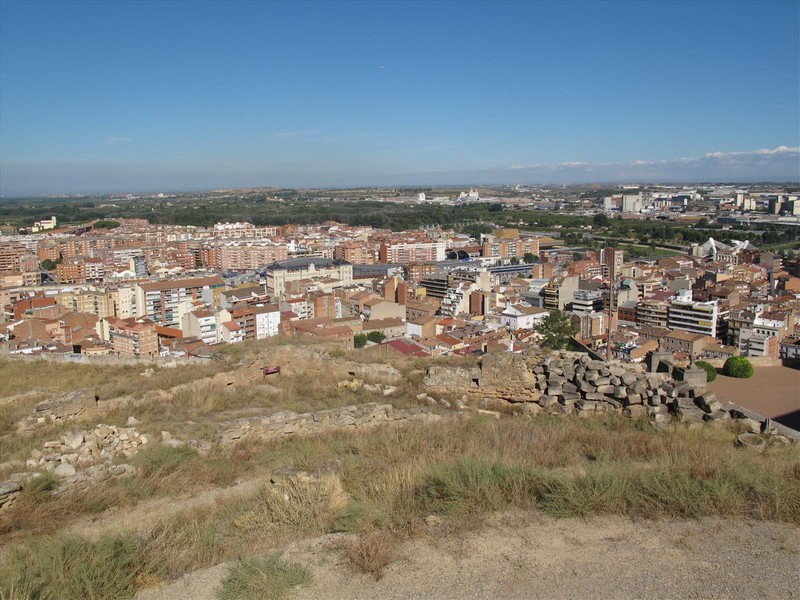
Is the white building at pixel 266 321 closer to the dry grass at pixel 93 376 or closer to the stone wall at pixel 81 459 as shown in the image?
the dry grass at pixel 93 376

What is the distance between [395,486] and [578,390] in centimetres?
263

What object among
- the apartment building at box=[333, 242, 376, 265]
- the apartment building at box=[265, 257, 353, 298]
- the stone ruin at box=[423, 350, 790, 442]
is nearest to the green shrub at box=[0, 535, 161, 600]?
the stone ruin at box=[423, 350, 790, 442]

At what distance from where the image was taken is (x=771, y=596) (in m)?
2.17

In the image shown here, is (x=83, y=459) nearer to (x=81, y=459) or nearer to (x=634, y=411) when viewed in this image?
(x=81, y=459)

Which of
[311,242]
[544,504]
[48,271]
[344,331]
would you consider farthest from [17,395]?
[311,242]

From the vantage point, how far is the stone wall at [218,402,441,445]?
4637 millimetres

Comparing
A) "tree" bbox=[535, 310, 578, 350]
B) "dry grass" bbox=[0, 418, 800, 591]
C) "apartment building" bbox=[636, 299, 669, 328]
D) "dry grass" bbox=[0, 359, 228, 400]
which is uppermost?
"dry grass" bbox=[0, 418, 800, 591]

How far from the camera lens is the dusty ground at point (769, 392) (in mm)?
9850

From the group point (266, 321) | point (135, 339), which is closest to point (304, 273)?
point (266, 321)

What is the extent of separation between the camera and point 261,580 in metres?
2.29

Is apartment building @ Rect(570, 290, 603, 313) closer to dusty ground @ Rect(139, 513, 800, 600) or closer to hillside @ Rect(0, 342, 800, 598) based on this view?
hillside @ Rect(0, 342, 800, 598)

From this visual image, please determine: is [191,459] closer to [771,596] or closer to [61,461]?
[61,461]

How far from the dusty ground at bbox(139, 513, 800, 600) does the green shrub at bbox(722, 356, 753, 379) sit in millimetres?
12348

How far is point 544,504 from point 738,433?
2.23 meters
